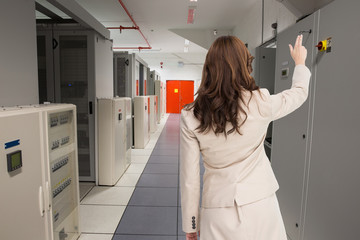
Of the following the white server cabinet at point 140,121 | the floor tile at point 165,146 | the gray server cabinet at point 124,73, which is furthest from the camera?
the floor tile at point 165,146

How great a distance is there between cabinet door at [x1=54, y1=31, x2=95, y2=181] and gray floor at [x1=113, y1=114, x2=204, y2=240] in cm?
93

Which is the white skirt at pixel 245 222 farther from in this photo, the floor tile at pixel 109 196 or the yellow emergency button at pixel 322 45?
Result: the floor tile at pixel 109 196

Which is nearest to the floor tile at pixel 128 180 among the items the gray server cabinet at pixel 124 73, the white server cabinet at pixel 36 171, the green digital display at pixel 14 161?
the white server cabinet at pixel 36 171

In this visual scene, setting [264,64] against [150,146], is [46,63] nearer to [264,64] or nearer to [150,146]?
[264,64]

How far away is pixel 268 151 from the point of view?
135 inches

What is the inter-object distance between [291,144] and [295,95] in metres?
1.16

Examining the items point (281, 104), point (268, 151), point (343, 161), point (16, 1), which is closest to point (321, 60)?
point (343, 161)

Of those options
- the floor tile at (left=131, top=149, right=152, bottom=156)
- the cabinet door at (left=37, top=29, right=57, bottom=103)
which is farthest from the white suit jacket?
the floor tile at (left=131, top=149, right=152, bottom=156)

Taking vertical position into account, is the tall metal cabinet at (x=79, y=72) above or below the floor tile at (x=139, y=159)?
above

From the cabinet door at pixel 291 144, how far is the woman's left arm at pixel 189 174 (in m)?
1.19

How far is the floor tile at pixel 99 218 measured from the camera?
258 centimetres

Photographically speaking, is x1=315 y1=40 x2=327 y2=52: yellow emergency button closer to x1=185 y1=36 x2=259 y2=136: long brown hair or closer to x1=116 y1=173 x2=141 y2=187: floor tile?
x1=185 y1=36 x2=259 y2=136: long brown hair

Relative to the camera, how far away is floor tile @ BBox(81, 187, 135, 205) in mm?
3199

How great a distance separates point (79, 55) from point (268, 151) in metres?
2.96
